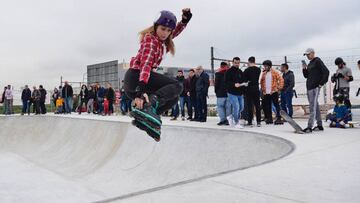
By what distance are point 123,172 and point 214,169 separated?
222 cm

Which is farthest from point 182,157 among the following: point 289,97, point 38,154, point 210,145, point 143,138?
point 38,154

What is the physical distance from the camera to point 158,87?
3.54 m

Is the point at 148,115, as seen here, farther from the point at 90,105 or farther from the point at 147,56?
the point at 90,105

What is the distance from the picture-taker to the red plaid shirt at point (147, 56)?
3.18 metres

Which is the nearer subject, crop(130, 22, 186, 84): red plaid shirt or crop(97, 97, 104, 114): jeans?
crop(130, 22, 186, 84): red plaid shirt

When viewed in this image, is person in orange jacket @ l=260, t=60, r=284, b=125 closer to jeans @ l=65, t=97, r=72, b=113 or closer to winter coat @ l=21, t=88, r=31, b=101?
jeans @ l=65, t=97, r=72, b=113

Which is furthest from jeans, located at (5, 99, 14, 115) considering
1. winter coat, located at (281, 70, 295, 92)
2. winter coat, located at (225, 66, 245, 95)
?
winter coat, located at (281, 70, 295, 92)

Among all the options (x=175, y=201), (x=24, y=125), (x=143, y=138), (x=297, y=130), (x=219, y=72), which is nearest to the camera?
(x=175, y=201)

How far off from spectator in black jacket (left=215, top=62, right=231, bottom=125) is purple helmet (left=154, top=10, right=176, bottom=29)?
5.51 metres

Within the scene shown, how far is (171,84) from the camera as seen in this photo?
3559 mm

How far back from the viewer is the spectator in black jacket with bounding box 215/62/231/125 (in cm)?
880

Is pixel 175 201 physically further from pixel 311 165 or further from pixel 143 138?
pixel 143 138

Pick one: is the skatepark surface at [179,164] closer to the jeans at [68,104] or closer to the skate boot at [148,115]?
the skate boot at [148,115]

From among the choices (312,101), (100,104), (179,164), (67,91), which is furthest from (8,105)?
(312,101)
